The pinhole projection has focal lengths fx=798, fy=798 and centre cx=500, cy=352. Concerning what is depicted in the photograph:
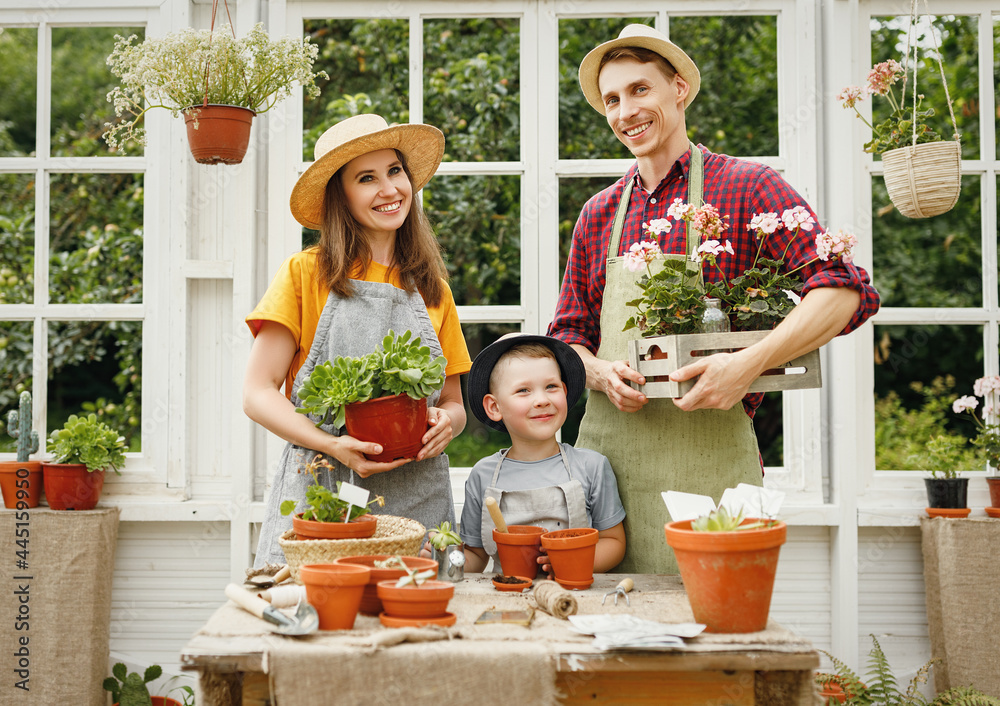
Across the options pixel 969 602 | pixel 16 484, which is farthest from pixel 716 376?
pixel 16 484

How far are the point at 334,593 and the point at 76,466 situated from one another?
2.08 meters

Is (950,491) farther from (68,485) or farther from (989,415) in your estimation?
(68,485)

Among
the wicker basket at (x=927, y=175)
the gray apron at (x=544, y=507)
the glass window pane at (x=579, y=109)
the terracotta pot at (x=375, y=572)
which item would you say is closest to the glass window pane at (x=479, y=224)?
the glass window pane at (x=579, y=109)

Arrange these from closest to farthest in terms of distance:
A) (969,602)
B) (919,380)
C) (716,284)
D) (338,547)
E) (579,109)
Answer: (338,547), (716,284), (969,602), (579,109), (919,380)

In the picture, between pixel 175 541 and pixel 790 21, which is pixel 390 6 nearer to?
pixel 790 21

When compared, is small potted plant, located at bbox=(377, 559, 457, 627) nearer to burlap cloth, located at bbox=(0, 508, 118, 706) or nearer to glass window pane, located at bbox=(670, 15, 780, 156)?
burlap cloth, located at bbox=(0, 508, 118, 706)

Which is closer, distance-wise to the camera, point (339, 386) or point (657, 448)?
point (339, 386)

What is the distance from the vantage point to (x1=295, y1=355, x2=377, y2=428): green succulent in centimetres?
170

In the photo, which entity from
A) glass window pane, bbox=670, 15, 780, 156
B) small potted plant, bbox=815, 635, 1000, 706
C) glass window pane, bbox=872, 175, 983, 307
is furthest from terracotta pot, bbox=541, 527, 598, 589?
glass window pane, bbox=872, 175, 983, 307

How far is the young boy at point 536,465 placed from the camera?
2129 mm

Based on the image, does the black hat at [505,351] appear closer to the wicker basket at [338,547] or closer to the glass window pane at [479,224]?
the wicker basket at [338,547]

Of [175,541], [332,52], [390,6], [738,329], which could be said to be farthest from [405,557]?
[332,52]

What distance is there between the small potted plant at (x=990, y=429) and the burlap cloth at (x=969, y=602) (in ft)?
0.50

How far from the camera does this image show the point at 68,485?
3.00 meters
